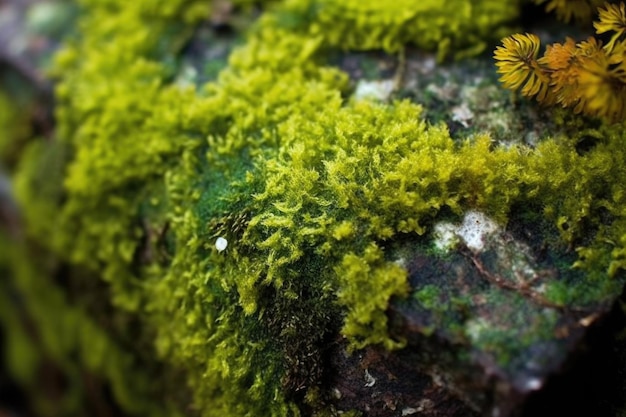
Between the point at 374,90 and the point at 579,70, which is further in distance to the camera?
the point at 374,90

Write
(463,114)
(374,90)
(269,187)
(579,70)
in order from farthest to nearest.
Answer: (374,90) → (463,114) → (269,187) → (579,70)

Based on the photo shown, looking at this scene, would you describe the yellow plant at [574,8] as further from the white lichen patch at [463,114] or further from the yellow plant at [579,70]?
the white lichen patch at [463,114]

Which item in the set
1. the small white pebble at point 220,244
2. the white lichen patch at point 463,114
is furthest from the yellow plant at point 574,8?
the small white pebble at point 220,244

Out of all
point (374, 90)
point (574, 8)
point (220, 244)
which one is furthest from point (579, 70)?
point (220, 244)

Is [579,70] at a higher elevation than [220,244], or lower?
higher

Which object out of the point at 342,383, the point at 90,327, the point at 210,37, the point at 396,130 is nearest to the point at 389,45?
the point at 396,130

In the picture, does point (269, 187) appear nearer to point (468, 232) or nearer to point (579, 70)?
point (468, 232)

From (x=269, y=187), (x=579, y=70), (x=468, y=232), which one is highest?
(x=579, y=70)
